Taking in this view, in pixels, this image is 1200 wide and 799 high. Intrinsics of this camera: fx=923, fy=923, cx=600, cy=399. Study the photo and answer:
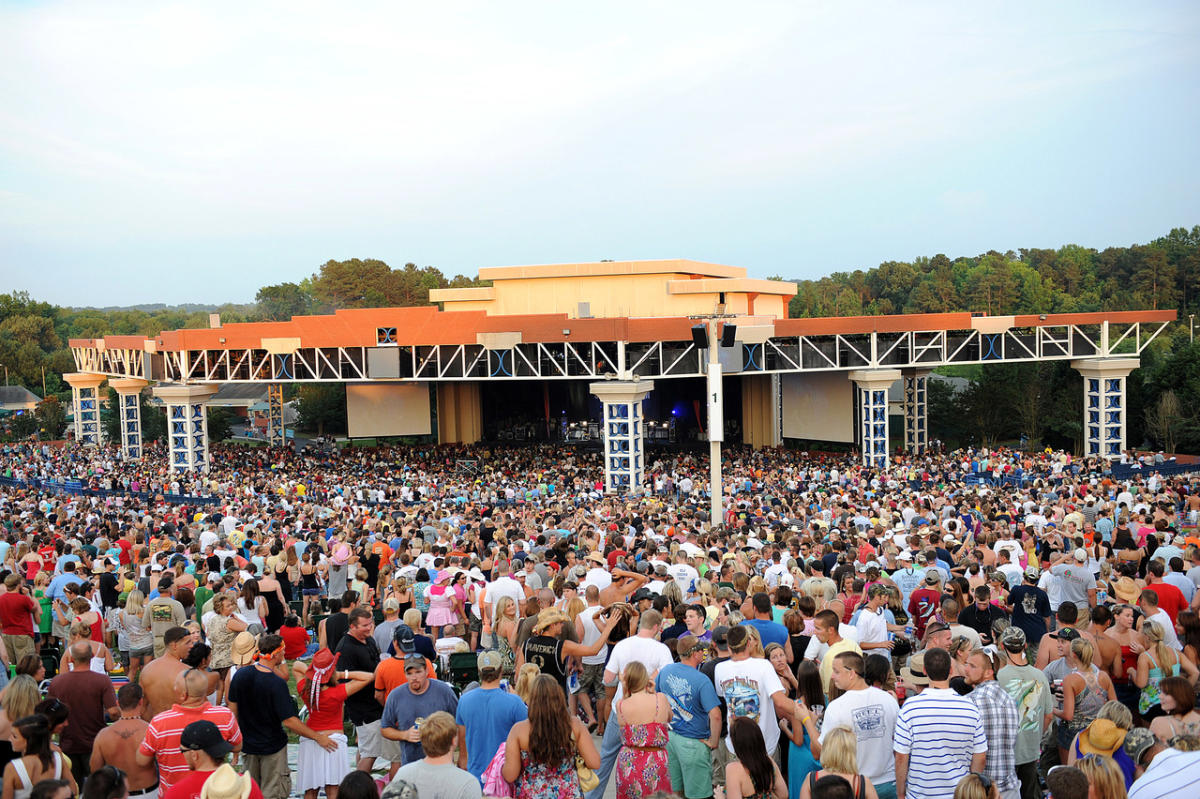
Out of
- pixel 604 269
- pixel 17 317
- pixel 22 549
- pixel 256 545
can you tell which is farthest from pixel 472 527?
pixel 17 317

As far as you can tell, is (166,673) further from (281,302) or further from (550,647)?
(281,302)

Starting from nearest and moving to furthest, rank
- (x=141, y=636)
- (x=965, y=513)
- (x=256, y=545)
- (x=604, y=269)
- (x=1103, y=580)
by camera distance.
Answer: (x=141, y=636), (x=1103, y=580), (x=256, y=545), (x=965, y=513), (x=604, y=269)

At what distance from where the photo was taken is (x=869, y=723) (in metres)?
5.74

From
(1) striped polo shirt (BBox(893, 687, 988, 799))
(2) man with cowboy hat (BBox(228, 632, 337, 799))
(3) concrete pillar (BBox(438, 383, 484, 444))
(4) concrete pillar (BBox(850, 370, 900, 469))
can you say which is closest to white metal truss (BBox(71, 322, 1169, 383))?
(4) concrete pillar (BBox(850, 370, 900, 469))

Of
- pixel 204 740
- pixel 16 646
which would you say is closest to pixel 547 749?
pixel 204 740

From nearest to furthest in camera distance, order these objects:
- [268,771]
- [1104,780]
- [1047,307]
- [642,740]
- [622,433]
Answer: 1. [1104,780]
2. [642,740]
3. [268,771]
4. [622,433]
5. [1047,307]

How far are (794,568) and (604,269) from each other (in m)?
30.2

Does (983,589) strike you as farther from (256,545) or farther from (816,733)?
(256,545)

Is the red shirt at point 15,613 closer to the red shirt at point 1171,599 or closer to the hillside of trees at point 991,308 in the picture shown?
the red shirt at point 1171,599

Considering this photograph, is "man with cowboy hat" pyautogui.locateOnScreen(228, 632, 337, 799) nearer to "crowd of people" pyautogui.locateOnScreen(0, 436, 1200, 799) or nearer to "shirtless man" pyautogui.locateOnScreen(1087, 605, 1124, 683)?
"crowd of people" pyautogui.locateOnScreen(0, 436, 1200, 799)

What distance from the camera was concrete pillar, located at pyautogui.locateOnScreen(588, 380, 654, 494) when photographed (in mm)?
32125

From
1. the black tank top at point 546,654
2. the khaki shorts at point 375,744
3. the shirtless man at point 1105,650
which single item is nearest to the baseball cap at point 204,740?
the khaki shorts at point 375,744

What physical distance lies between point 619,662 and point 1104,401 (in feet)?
121

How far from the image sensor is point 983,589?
27.6 feet
